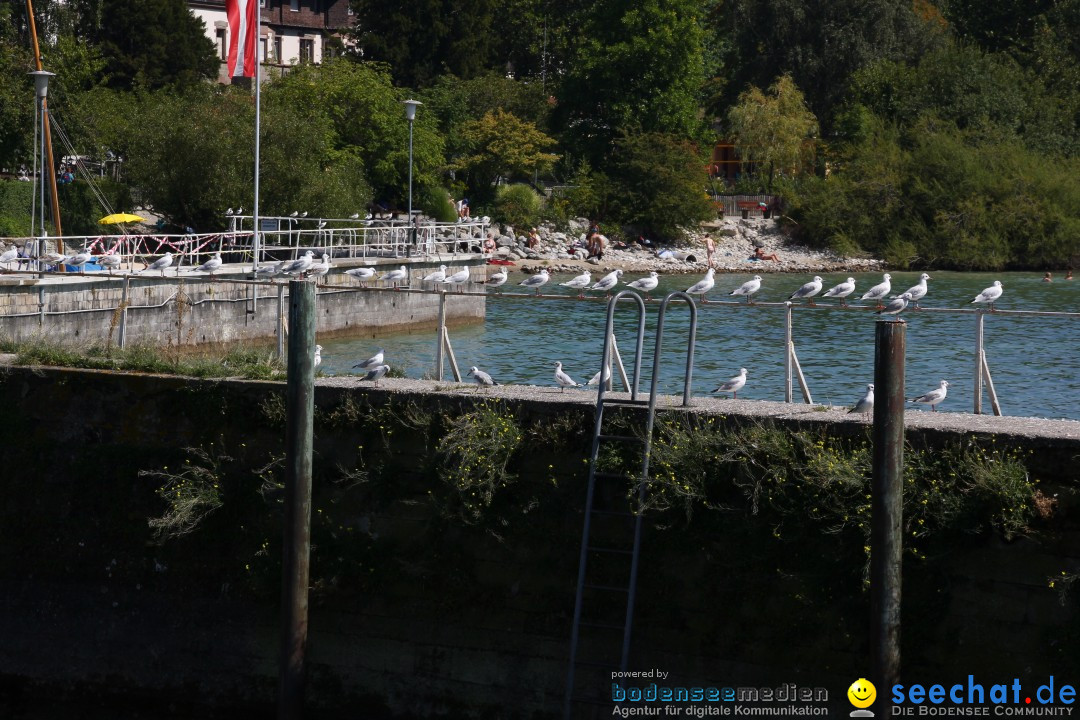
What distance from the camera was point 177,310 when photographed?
24031 mm

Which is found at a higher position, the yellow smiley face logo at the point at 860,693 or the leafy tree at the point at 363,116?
the leafy tree at the point at 363,116

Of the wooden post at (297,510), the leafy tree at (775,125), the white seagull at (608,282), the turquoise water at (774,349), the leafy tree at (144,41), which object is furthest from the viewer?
the leafy tree at (775,125)

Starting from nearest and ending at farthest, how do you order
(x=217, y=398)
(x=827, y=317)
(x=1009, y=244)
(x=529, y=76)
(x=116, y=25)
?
(x=217, y=398) → (x=827, y=317) → (x=116, y=25) → (x=1009, y=244) → (x=529, y=76)

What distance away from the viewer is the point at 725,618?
9.22 meters

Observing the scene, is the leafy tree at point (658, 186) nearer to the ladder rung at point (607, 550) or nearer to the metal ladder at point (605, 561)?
the metal ladder at point (605, 561)

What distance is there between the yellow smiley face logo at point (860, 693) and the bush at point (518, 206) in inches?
2243

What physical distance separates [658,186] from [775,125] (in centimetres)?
748

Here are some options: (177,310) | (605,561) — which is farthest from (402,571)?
(177,310)

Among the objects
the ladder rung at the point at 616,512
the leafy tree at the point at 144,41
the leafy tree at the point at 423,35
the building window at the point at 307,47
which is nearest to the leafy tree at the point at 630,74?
the leafy tree at the point at 423,35

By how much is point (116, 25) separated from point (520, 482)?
5343 cm

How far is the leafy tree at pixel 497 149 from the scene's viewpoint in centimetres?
6519

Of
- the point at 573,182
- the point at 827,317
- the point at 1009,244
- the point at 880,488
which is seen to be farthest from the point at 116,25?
the point at 880,488

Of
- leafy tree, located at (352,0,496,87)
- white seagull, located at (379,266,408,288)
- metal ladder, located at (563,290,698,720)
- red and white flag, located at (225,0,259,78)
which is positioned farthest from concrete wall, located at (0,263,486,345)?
leafy tree, located at (352,0,496,87)

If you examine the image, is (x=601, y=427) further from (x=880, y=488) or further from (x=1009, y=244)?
(x=1009, y=244)
